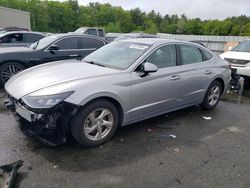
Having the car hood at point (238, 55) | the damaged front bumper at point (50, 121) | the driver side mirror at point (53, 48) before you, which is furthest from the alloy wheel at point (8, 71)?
the car hood at point (238, 55)

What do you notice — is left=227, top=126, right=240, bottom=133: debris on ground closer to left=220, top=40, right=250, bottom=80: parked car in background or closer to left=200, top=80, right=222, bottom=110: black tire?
left=200, top=80, right=222, bottom=110: black tire

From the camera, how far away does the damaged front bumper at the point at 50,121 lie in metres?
3.37

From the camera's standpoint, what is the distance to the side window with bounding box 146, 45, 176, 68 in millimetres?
4565

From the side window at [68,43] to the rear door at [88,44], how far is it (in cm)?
21

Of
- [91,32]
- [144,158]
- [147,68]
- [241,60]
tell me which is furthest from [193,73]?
[91,32]

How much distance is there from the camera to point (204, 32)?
8438cm

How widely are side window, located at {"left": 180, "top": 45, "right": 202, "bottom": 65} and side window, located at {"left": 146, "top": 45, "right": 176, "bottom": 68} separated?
27 centimetres

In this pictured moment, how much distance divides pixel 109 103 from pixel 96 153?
2.42 ft

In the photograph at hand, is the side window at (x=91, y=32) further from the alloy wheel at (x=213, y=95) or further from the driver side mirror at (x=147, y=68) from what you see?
the driver side mirror at (x=147, y=68)

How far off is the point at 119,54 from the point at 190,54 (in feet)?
5.04

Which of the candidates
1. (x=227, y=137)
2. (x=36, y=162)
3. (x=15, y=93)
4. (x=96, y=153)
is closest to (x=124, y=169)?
(x=96, y=153)

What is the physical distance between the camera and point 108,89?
3809mm

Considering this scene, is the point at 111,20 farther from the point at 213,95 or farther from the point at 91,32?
the point at 213,95

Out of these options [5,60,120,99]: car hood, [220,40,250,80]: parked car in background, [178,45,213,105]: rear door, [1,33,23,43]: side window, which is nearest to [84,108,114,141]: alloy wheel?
[5,60,120,99]: car hood
